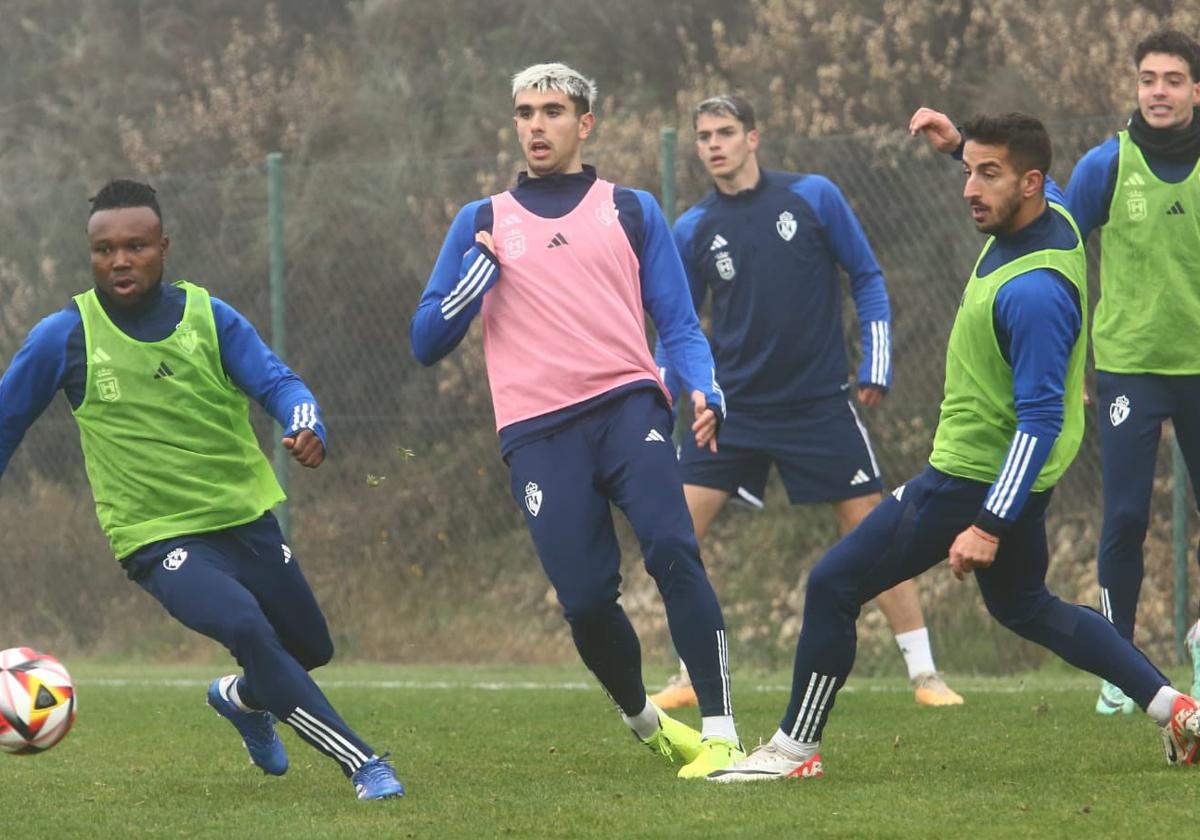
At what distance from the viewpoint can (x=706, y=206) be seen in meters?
9.10

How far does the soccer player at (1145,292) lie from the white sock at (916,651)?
4.51ft

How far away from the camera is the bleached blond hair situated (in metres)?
6.75

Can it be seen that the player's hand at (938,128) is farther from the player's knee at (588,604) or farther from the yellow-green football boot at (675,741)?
the yellow-green football boot at (675,741)

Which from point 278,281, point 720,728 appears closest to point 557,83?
point 720,728

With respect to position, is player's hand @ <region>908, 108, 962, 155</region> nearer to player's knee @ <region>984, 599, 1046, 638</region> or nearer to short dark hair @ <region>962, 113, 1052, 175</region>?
short dark hair @ <region>962, 113, 1052, 175</region>

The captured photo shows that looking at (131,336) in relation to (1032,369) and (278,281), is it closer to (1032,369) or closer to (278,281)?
(1032,369)

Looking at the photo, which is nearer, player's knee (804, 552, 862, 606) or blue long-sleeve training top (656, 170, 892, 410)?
player's knee (804, 552, 862, 606)

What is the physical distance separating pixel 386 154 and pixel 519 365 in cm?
1208

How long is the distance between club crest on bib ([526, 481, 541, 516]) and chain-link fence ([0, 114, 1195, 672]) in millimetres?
5919

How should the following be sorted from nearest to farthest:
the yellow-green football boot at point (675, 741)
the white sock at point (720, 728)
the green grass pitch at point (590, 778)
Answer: the green grass pitch at point (590, 778) → the white sock at point (720, 728) → the yellow-green football boot at point (675, 741)

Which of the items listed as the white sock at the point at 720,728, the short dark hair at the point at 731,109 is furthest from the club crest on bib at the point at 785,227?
the white sock at the point at 720,728

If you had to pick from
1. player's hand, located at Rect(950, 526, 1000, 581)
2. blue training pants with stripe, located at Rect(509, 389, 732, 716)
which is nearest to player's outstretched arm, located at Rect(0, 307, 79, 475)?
blue training pants with stripe, located at Rect(509, 389, 732, 716)

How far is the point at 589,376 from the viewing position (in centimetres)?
652

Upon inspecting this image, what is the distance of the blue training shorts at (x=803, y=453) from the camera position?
8.89 metres
